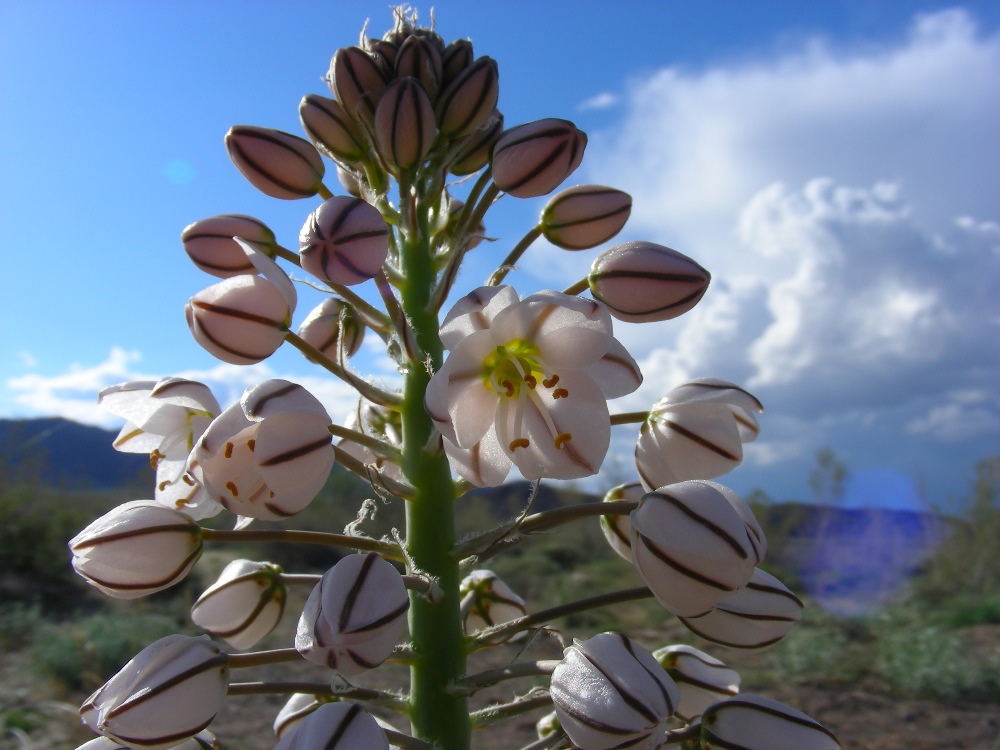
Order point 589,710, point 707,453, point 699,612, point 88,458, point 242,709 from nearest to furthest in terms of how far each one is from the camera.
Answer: point 589,710, point 699,612, point 707,453, point 242,709, point 88,458

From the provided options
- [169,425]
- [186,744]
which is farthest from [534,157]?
[186,744]

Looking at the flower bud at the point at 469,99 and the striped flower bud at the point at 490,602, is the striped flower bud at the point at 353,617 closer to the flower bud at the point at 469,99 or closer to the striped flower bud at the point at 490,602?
the striped flower bud at the point at 490,602

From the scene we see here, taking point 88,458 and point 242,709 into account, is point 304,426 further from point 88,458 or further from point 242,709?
point 88,458

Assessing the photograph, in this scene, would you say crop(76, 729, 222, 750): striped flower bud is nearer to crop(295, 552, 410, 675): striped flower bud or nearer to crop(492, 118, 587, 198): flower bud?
crop(295, 552, 410, 675): striped flower bud

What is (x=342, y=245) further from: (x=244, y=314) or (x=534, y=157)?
(x=534, y=157)

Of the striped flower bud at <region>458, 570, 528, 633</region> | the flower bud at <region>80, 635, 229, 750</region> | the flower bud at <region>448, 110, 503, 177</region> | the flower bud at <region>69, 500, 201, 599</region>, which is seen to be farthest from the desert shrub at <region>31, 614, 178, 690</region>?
the flower bud at <region>448, 110, 503, 177</region>

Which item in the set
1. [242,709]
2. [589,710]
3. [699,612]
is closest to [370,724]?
[589,710]
